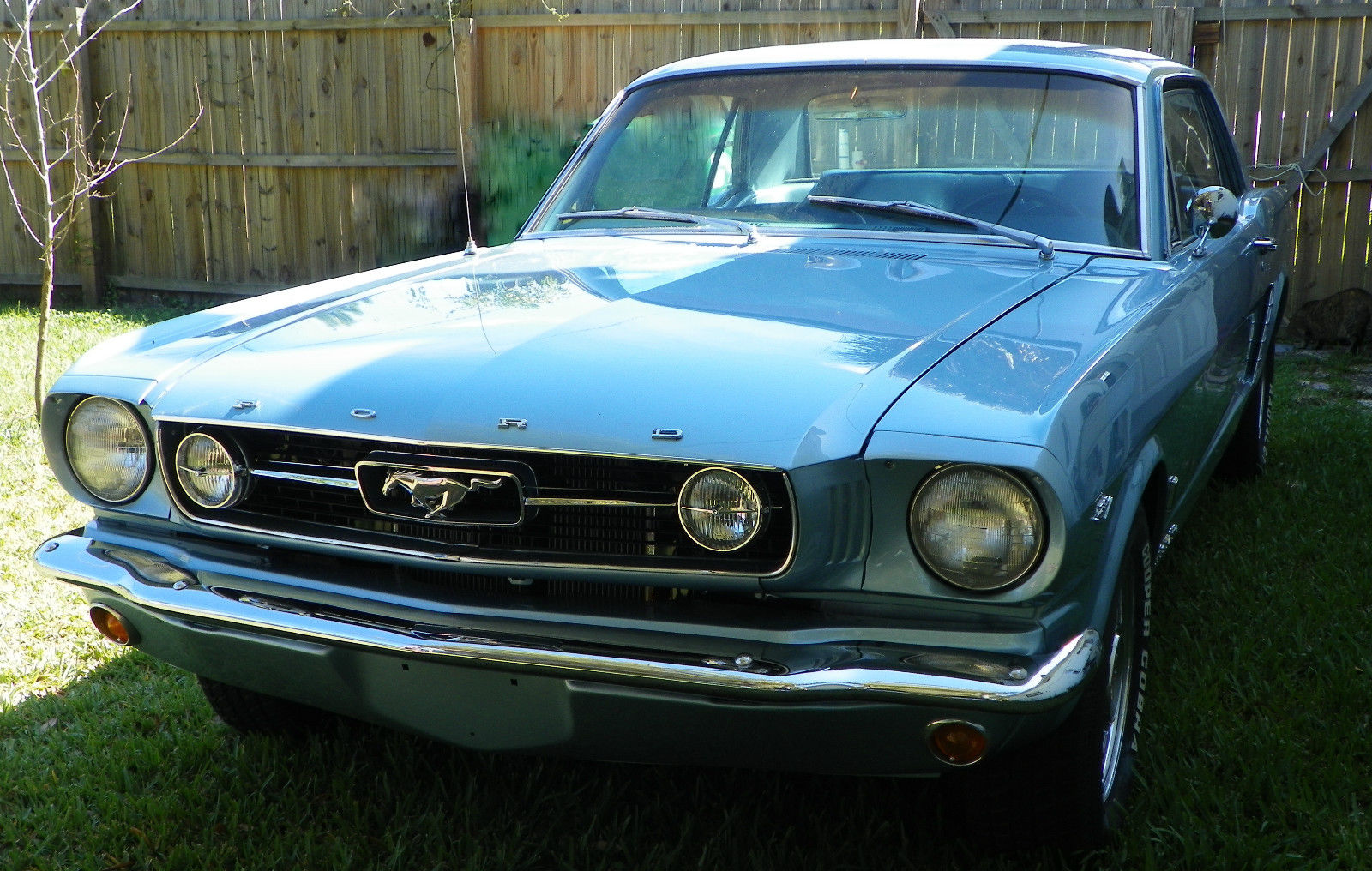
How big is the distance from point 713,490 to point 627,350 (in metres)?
0.37

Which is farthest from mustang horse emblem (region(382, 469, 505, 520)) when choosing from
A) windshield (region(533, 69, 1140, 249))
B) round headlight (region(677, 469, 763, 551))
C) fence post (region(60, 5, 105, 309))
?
fence post (region(60, 5, 105, 309))

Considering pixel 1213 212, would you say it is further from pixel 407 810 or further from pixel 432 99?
pixel 432 99

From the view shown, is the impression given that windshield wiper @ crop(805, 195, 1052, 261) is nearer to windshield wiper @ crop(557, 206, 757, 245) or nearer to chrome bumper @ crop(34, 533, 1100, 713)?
windshield wiper @ crop(557, 206, 757, 245)

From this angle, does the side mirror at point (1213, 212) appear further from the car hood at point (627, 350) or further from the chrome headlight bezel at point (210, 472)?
the chrome headlight bezel at point (210, 472)

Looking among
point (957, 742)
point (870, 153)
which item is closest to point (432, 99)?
point (870, 153)

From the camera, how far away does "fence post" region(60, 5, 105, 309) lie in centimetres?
856

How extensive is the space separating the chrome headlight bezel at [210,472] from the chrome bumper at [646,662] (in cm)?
13

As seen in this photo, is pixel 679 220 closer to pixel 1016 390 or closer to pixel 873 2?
pixel 1016 390

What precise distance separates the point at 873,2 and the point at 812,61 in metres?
4.41

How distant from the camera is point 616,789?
8.46ft

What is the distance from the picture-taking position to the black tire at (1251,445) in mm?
4438

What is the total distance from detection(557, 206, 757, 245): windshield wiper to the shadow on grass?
51.1 inches

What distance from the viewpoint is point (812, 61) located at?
3.22 metres

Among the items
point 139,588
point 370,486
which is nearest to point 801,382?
point 370,486
